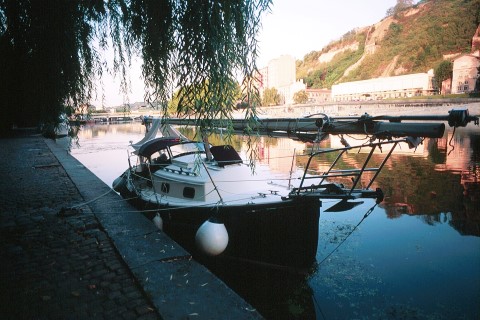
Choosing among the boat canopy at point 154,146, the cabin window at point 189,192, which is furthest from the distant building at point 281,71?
the cabin window at point 189,192

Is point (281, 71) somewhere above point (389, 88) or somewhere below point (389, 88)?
above

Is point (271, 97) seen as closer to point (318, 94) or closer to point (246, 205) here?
point (318, 94)

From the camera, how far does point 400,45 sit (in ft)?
399

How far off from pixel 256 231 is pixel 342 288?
268 centimetres

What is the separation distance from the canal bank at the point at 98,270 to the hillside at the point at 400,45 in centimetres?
10858

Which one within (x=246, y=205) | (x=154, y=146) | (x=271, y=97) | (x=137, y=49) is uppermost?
(x=271, y=97)

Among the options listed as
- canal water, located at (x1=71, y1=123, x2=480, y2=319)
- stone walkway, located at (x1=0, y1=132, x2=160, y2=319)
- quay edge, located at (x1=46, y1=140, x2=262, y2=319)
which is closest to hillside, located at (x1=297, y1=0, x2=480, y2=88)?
canal water, located at (x1=71, y1=123, x2=480, y2=319)

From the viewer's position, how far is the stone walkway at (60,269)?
3377 millimetres

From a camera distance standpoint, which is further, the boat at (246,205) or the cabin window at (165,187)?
the cabin window at (165,187)

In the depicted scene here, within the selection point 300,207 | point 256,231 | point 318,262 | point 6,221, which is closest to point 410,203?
point 318,262

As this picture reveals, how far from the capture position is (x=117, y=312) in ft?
10.9

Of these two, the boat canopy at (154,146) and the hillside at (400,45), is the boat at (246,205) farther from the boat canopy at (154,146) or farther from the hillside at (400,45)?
the hillside at (400,45)

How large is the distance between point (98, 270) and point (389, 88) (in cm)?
10781

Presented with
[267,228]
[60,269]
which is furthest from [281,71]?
[60,269]
